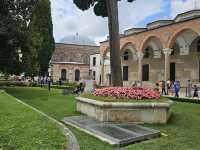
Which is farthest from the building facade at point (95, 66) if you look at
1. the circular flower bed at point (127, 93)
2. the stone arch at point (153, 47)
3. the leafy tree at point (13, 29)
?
the circular flower bed at point (127, 93)

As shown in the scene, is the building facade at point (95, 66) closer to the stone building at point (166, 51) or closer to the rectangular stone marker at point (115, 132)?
the stone building at point (166, 51)

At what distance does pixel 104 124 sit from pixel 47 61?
37519 mm

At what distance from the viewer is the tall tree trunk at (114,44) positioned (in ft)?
43.0

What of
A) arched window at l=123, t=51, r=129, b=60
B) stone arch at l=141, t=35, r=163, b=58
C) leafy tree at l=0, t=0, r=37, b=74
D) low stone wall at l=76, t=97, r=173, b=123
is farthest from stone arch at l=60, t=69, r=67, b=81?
low stone wall at l=76, t=97, r=173, b=123

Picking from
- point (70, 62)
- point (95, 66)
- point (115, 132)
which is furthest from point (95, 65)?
point (115, 132)

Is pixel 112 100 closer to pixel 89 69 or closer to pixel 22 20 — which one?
pixel 22 20

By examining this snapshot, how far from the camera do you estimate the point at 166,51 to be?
2883 centimetres

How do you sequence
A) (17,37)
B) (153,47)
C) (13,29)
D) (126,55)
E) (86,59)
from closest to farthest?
1. (13,29)
2. (17,37)
3. (153,47)
4. (126,55)
5. (86,59)

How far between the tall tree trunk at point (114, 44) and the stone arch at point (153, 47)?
64.2ft

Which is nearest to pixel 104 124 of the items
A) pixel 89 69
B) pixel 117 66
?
pixel 117 66

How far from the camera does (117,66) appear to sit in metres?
13.1

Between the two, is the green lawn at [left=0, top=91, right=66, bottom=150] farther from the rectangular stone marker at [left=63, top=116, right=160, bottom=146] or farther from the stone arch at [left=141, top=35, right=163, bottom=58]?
the stone arch at [left=141, top=35, right=163, bottom=58]

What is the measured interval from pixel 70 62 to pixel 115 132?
47938 mm

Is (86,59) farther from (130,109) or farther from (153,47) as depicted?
(130,109)
